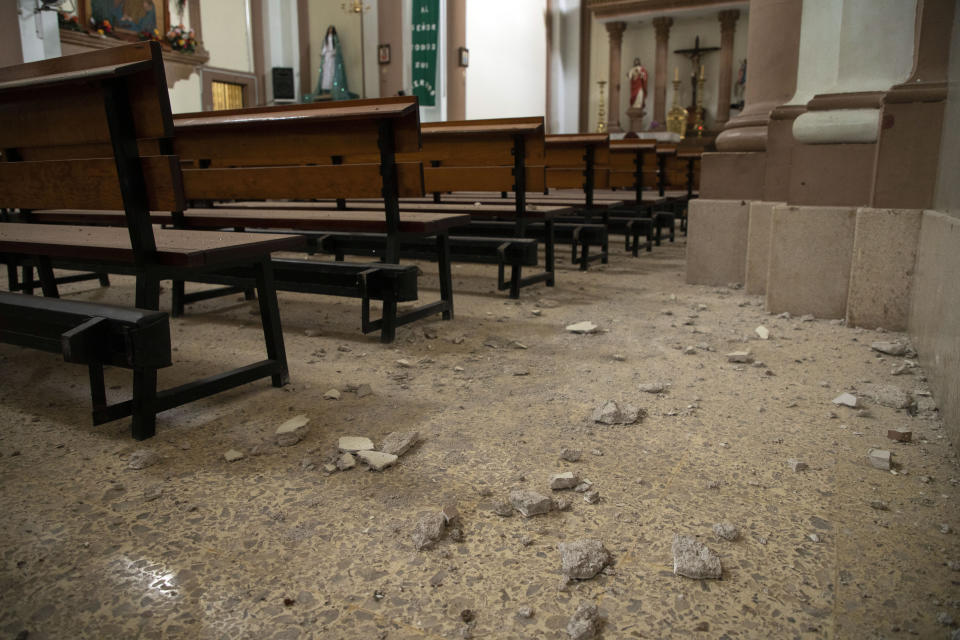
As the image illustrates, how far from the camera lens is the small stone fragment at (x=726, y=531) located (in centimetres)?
132

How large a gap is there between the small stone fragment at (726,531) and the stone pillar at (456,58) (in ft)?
37.6

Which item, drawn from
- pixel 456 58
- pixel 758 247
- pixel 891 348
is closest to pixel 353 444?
pixel 891 348

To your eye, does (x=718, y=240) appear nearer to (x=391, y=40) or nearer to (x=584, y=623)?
(x=584, y=623)

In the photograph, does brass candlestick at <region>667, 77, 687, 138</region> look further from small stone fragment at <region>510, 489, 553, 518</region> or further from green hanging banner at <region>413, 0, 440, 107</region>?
small stone fragment at <region>510, 489, 553, 518</region>

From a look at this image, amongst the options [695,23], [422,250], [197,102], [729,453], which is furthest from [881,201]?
[695,23]

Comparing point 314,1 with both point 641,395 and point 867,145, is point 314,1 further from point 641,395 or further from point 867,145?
point 641,395

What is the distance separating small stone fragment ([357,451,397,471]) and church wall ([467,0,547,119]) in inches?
491

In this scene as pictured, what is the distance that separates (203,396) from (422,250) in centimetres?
229

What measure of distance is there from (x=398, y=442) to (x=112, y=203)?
1.10 metres

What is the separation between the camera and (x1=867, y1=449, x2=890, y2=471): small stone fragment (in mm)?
1624

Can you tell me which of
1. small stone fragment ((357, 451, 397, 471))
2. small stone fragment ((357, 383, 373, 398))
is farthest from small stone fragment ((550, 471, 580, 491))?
small stone fragment ((357, 383, 373, 398))

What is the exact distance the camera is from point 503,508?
4.71 ft

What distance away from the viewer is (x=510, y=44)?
14672 millimetres

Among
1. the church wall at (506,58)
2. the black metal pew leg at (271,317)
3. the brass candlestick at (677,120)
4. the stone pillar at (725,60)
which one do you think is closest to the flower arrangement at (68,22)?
the church wall at (506,58)
